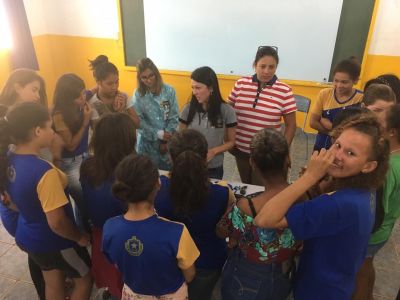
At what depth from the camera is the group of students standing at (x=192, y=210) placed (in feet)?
3.82

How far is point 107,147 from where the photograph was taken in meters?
1.54

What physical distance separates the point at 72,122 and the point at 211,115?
980 mm

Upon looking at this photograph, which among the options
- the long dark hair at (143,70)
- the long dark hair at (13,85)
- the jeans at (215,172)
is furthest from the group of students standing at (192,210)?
the jeans at (215,172)

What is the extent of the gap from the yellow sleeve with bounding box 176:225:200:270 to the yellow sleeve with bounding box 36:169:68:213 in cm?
62

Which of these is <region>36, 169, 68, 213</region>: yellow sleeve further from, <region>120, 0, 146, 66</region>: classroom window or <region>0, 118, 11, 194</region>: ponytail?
<region>120, 0, 146, 66</region>: classroom window

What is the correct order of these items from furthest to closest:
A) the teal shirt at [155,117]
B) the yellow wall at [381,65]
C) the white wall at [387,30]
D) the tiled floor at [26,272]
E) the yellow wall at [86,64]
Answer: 1. the yellow wall at [86,64]
2. the yellow wall at [381,65]
3. the white wall at [387,30]
4. the teal shirt at [155,117]
5. the tiled floor at [26,272]

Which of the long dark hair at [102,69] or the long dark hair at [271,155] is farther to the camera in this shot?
the long dark hair at [102,69]

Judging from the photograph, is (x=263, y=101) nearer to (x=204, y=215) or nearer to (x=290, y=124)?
(x=290, y=124)

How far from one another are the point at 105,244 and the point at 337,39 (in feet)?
13.4

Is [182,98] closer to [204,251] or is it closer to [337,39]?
[337,39]

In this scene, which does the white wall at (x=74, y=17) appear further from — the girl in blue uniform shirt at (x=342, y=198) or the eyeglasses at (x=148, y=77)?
the girl in blue uniform shirt at (x=342, y=198)

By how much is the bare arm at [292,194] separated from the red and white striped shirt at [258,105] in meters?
1.26

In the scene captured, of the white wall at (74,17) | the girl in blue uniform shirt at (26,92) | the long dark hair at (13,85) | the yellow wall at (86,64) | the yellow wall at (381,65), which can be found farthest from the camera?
the white wall at (74,17)

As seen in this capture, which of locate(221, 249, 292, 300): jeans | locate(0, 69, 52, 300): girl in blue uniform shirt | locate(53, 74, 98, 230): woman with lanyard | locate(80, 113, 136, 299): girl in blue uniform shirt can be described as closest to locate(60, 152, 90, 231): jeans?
locate(53, 74, 98, 230): woman with lanyard
